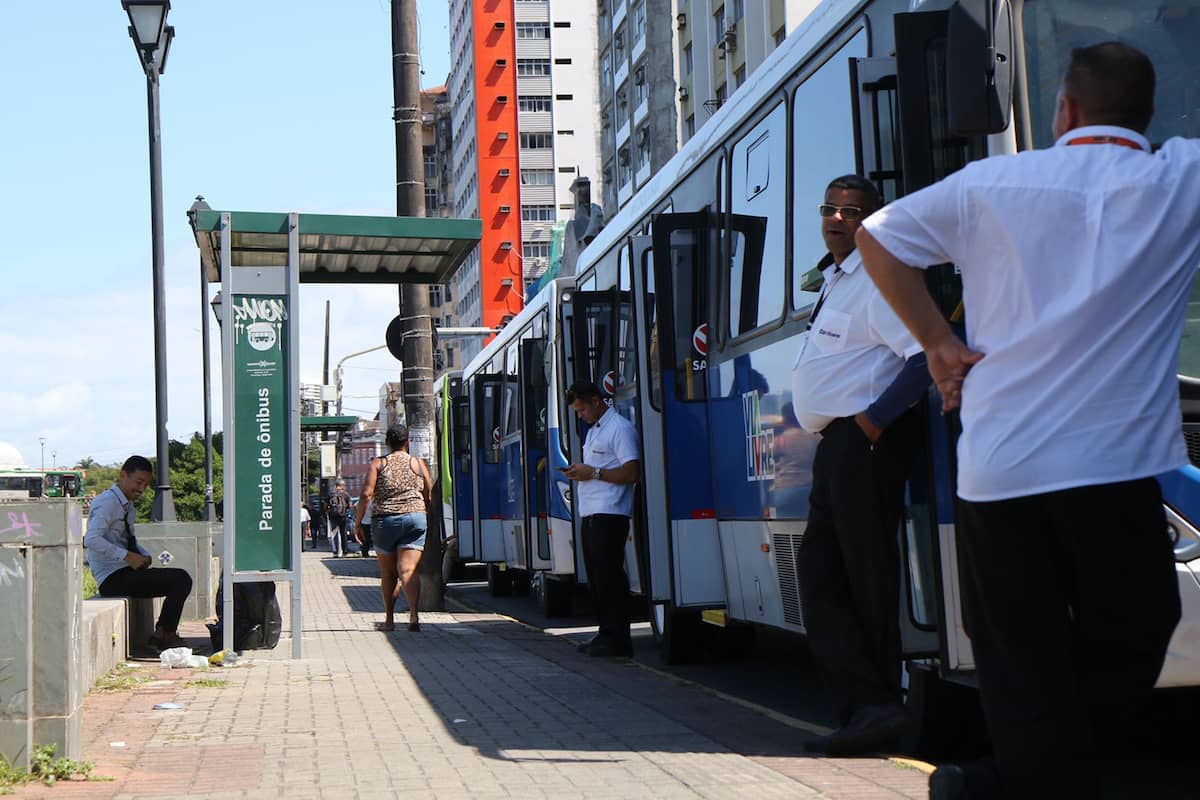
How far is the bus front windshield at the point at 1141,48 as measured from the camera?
19.4ft

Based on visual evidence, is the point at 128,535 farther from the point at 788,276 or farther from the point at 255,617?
the point at 788,276

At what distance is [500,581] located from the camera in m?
23.0

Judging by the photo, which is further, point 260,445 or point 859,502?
point 260,445

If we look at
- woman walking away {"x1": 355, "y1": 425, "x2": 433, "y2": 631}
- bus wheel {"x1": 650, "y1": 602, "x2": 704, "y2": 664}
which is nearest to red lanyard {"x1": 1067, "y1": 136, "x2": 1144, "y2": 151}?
bus wheel {"x1": 650, "y1": 602, "x2": 704, "y2": 664}

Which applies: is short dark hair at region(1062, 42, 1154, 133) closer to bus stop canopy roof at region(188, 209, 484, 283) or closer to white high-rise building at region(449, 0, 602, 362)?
bus stop canopy roof at region(188, 209, 484, 283)

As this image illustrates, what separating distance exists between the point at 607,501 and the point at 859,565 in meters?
6.17

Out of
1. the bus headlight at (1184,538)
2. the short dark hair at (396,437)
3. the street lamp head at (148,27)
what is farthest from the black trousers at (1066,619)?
the street lamp head at (148,27)

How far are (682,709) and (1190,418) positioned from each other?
378cm

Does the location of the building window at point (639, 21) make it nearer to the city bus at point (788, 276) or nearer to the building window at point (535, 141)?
the building window at point (535, 141)

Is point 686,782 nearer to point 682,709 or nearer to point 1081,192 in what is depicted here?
point 682,709

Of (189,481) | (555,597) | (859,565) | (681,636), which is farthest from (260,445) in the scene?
(189,481)

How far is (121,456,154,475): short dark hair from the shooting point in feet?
42.5

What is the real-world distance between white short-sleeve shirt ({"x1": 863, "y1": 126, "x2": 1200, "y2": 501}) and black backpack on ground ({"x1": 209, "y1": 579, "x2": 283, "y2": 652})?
10.1 metres

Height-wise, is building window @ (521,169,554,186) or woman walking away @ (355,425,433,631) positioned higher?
building window @ (521,169,554,186)
